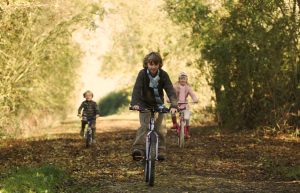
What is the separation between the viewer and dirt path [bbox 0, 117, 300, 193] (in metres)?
10.7

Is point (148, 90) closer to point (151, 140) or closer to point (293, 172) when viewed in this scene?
point (151, 140)

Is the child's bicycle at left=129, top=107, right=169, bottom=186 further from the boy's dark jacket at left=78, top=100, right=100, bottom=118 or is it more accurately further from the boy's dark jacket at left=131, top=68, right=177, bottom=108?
the boy's dark jacket at left=78, top=100, right=100, bottom=118

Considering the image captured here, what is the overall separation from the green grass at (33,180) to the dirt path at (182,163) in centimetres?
27

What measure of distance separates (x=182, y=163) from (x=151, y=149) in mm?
3675

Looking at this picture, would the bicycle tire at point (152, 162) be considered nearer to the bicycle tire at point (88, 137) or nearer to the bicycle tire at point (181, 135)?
the bicycle tire at point (181, 135)

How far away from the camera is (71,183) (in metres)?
11.2

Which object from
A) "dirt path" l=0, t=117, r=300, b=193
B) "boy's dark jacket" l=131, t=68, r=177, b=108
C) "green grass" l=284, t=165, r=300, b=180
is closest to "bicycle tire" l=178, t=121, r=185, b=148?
"dirt path" l=0, t=117, r=300, b=193

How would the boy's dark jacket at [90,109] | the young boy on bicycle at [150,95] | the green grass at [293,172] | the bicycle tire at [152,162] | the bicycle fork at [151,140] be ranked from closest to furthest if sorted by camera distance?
the bicycle tire at [152,162], the bicycle fork at [151,140], the young boy on bicycle at [150,95], the green grass at [293,172], the boy's dark jacket at [90,109]

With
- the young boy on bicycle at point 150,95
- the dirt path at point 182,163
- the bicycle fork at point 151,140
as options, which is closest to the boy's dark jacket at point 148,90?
the young boy on bicycle at point 150,95

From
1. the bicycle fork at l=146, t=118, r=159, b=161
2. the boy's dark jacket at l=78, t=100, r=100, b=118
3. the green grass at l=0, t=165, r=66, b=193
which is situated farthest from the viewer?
the boy's dark jacket at l=78, t=100, r=100, b=118

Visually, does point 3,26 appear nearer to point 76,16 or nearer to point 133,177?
point 76,16

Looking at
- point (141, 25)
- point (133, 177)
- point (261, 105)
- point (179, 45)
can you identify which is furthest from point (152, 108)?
point (141, 25)

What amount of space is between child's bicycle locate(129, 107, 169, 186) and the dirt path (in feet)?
0.76

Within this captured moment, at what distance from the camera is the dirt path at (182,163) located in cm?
1072
